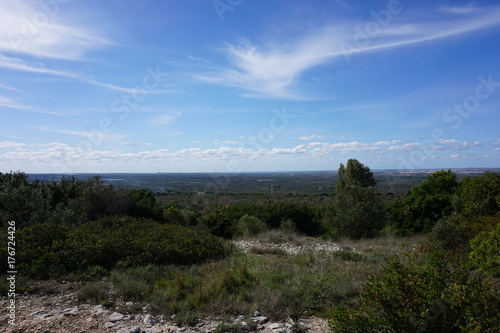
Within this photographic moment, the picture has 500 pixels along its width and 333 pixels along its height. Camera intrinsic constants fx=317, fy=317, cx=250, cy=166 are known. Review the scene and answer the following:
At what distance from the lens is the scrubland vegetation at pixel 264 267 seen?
10.7 ft

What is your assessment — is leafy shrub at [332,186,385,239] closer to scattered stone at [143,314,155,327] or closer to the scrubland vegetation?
the scrubland vegetation

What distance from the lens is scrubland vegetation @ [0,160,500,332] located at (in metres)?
3.26

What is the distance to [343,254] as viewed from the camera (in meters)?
9.45

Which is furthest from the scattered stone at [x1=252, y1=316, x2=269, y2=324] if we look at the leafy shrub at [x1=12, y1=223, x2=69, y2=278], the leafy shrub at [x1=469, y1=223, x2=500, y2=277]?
the leafy shrub at [x1=12, y1=223, x2=69, y2=278]

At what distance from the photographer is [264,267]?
7.84m

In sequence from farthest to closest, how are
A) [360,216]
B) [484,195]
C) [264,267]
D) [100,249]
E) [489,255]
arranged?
[360,216] → [484,195] → [100,249] → [264,267] → [489,255]

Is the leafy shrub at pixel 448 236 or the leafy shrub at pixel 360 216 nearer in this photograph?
the leafy shrub at pixel 448 236

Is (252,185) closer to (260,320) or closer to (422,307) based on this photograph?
(260,320)

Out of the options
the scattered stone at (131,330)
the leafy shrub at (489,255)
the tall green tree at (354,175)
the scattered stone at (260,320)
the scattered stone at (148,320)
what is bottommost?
the scattered stone at (260,320)


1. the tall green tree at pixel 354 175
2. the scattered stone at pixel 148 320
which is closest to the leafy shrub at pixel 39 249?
the scattered stone at pixel 148 320

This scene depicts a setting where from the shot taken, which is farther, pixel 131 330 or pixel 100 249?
pixel 100 249

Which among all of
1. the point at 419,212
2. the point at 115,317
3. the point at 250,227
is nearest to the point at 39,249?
the point at 115,317

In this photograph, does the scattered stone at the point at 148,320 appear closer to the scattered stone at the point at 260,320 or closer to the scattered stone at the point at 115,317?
the scattered stone at the point at 115,317

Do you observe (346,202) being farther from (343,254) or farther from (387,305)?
(387,305)
